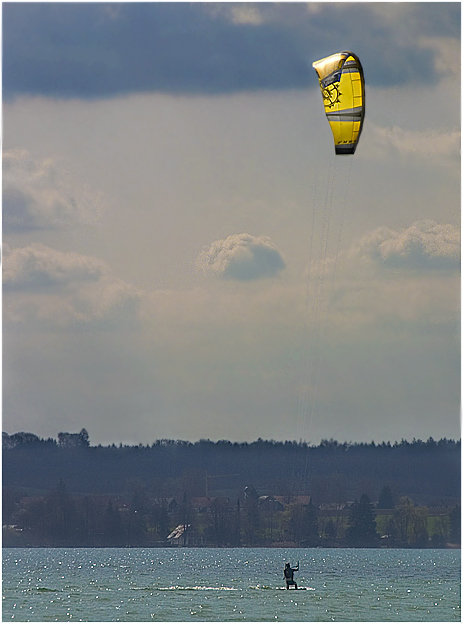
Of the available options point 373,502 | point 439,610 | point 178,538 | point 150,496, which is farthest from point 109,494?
point 439,610

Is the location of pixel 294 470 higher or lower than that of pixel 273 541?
higher

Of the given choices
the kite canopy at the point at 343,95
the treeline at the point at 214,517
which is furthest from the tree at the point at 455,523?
the kite canopy at the point at 343,95

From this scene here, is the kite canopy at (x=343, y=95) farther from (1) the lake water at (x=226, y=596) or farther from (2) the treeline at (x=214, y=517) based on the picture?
(2) the treeline at (x=214, y=517)

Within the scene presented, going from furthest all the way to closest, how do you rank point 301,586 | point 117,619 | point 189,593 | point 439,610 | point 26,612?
point 301,586 < point 189,593 < point 439,610 < point 26,612 < point 117,619

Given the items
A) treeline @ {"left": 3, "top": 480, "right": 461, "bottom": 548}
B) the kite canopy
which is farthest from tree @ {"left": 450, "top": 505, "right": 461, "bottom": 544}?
the kite canopy

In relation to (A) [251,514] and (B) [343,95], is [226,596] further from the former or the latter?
(A) [251,514]

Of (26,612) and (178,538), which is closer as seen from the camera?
(26,612)

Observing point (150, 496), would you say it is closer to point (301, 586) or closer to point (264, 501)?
point (264, 501)

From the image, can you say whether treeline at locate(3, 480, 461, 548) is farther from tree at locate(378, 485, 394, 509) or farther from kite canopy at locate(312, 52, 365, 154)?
kite canopy at locate(312, 52, 365, 154)
